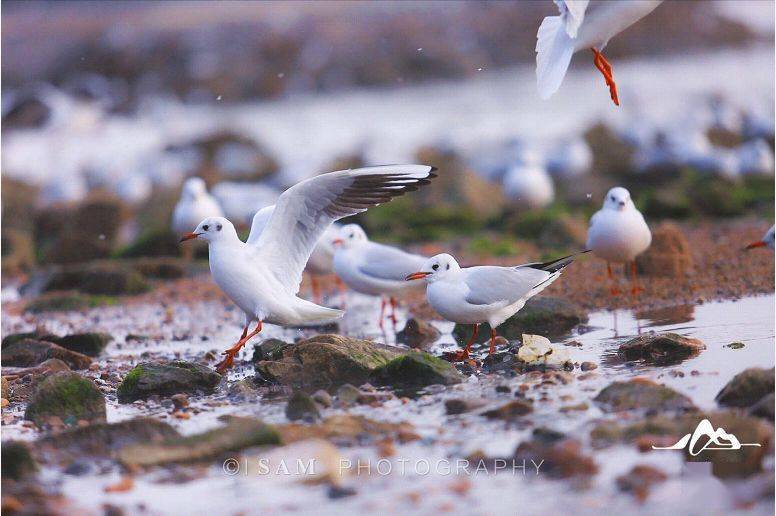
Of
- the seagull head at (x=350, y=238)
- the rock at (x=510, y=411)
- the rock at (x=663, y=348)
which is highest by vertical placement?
the seagull head at (x=350, y=238)

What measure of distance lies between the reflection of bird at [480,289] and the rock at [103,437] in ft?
6.24

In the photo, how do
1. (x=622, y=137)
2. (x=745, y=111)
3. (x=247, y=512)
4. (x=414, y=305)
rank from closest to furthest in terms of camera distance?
(x=247, y=512), (x=414, y=305), (x=622, y=137), (x=745, y=111)

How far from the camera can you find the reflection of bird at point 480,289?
6570 millimetres

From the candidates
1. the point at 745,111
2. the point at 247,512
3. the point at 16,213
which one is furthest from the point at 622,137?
the point at 247,512

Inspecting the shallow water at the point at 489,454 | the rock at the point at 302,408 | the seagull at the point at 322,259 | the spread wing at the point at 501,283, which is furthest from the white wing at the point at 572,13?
the seagull at the point at 322,259

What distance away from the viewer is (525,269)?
22.2 ft

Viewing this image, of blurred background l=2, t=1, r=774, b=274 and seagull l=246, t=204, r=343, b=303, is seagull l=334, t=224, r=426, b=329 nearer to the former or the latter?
seagull l=246, t=204, r=343, b=303

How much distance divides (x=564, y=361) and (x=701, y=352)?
2.42 ft

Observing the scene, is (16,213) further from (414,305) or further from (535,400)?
(535,400)

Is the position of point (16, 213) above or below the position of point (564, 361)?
above

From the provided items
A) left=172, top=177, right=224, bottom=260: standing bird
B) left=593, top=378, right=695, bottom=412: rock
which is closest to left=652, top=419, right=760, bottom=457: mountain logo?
left=593, top=378, right=695, bottom=412: rock

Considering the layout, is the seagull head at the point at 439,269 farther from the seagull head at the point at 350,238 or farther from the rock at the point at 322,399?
the seagull head at the point at 350,238

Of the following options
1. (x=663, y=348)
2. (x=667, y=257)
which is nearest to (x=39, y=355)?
(x=663, y=348)

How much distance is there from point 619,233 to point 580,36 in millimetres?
2419
